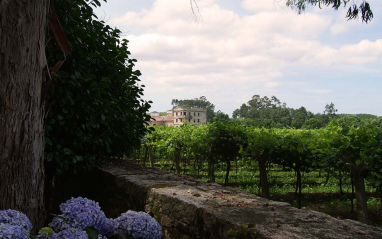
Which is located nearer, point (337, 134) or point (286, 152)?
point (337, 134)

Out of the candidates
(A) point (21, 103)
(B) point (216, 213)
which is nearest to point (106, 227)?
(B) point (216, 213)

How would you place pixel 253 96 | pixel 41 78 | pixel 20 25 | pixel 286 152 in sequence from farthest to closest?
pixel 253 96 → pixel 286 152 → pixel 41 78 → pixel 20 25

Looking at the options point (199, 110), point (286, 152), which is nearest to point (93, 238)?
point (286, 152)

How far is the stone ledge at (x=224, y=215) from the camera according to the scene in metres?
1.85

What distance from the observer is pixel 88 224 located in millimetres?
1763

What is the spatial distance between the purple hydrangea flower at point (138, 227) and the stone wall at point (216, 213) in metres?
0.44

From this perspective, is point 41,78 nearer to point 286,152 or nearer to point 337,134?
point 337,134

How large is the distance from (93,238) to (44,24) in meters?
1.43

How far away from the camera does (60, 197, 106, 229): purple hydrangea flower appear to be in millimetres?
1760

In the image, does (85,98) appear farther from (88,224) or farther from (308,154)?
(308,154)

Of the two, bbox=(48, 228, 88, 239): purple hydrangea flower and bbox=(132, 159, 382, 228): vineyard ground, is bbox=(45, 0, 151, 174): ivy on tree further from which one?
A: bbox=(132, 159, 382, 228): vineyard ground

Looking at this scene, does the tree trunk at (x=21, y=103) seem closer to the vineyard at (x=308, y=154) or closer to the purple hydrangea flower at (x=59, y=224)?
the purple hydrangea flower at (x=59, y=224)

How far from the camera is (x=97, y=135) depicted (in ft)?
12.4

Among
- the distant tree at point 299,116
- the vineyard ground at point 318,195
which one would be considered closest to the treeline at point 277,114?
→ the distant tree at point 299,116
